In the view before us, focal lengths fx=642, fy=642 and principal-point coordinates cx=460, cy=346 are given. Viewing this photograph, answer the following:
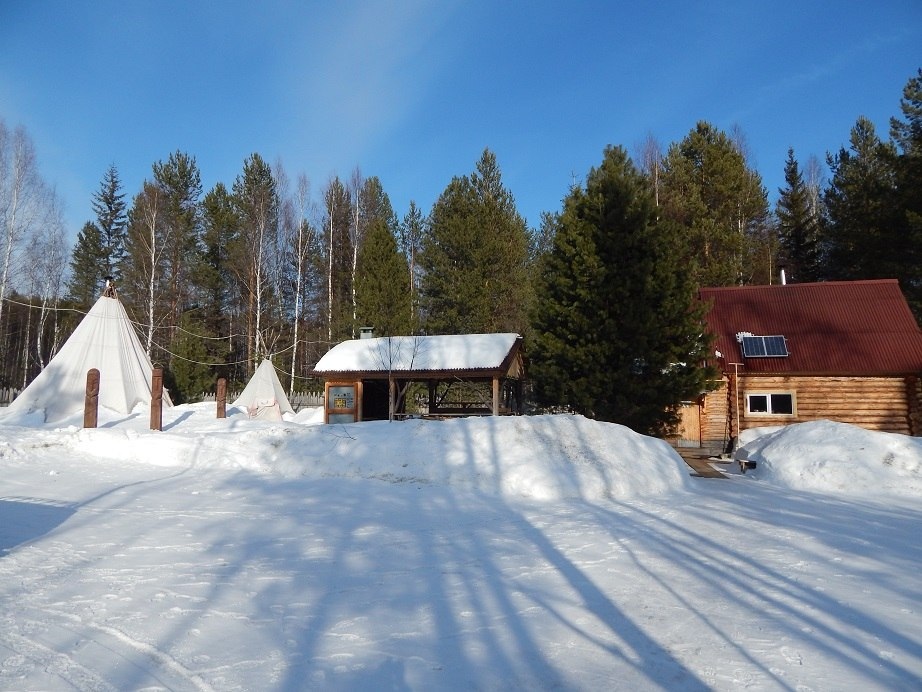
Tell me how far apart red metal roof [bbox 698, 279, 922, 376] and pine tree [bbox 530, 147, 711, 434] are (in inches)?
88.0

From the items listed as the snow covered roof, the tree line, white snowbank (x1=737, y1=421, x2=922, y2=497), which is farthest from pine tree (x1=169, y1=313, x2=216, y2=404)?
white snowbank (x1=737, y1=421, x2=922, y2=497)

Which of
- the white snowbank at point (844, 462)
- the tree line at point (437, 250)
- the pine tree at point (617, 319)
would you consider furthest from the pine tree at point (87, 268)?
the white snowbank at point (844, 462)

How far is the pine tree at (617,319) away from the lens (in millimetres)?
17000

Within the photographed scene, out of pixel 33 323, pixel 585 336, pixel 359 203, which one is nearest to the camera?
pixel 585 336

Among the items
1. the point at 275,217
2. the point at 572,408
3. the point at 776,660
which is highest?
the point at 275,217

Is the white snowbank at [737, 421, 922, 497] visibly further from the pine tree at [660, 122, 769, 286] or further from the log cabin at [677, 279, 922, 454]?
the pine tree at [660, 122, 769, 286]

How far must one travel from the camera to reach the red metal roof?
1952cm

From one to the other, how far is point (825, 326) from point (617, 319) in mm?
8828

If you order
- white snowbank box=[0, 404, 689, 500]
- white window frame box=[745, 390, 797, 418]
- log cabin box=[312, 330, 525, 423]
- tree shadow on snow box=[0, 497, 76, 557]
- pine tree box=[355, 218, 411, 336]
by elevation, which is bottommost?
tree shadow on snow box=[0, 497, 76, 557]

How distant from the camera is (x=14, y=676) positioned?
3.55 meters

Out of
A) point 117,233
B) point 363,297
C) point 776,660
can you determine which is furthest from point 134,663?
point 117,233

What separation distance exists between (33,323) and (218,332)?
15.6 meters

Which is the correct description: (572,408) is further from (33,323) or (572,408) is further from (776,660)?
(33,323)

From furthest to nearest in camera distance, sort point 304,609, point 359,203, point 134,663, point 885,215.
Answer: point 359,203 < point 885,215 < point 304,609 < point 134,663
